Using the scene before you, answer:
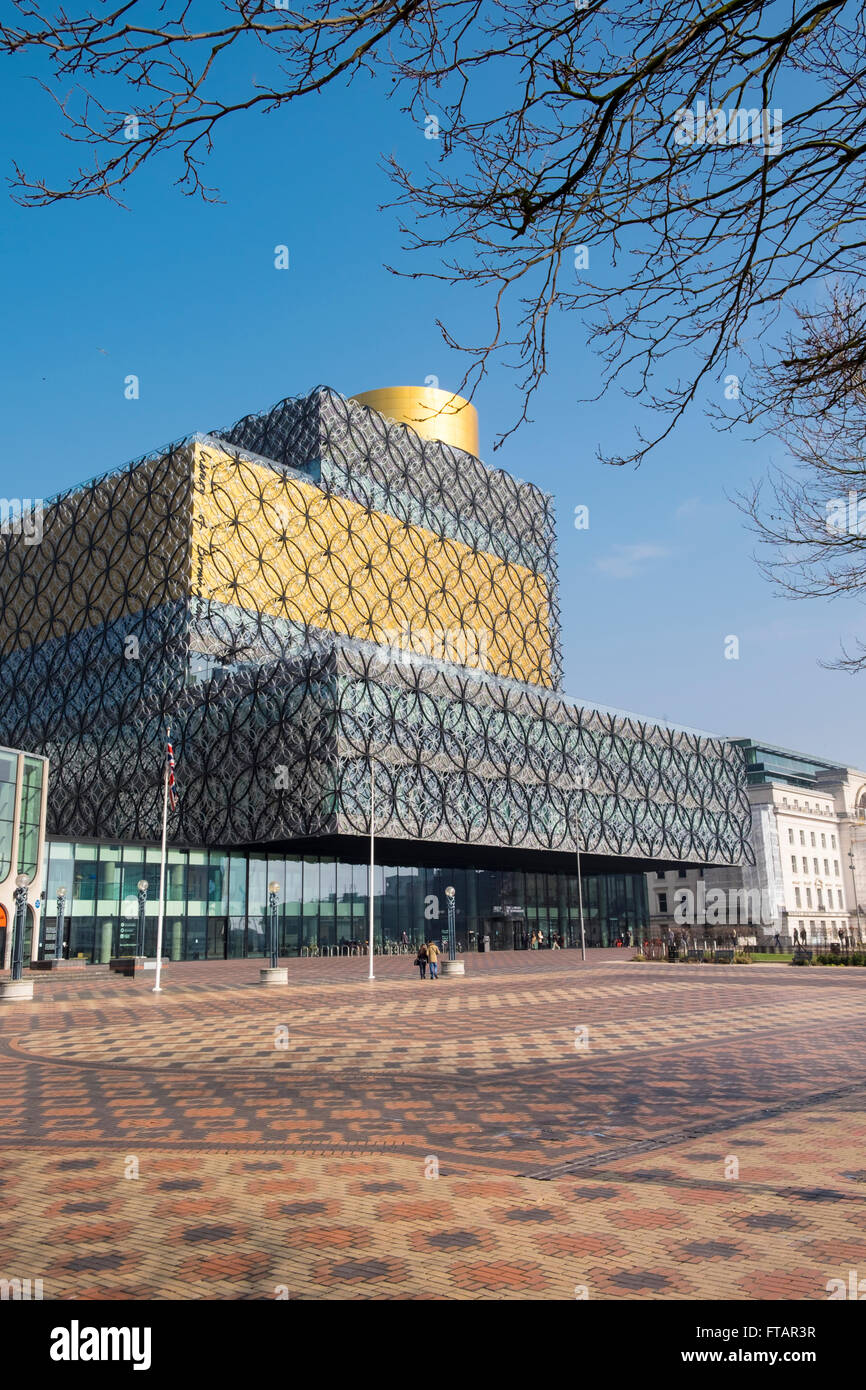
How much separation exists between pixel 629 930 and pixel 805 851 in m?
37.0

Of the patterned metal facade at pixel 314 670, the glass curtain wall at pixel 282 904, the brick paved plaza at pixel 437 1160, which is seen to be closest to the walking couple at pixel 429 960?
the patterned metal facade at pixel 314 670

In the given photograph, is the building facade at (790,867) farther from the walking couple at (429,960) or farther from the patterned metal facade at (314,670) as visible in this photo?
the walking couple at (429,960)

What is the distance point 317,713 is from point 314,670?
2528mm

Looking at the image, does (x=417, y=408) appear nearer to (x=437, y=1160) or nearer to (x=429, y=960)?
(x=429, y=960)

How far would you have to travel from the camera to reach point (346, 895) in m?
67.1

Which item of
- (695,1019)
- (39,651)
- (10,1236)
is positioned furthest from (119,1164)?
(39,651)

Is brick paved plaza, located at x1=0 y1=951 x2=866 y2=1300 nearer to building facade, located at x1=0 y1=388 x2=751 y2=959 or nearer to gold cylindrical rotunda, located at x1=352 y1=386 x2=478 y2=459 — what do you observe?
building facade, located at x1=0 y1=388 x2=751 y2=959

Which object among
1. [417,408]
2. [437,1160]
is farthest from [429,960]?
[417,408]

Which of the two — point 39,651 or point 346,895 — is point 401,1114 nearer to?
point 346,895

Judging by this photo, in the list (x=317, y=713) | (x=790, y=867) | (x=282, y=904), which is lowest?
(x=282, y=904)

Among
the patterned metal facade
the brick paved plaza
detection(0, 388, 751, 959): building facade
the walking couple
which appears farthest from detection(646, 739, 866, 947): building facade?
the brick paved plaza

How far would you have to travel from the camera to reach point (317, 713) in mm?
57625

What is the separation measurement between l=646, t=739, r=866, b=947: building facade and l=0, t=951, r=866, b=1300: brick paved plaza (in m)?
85.3

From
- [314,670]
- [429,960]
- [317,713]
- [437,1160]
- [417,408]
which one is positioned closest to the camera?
[437,1160]
